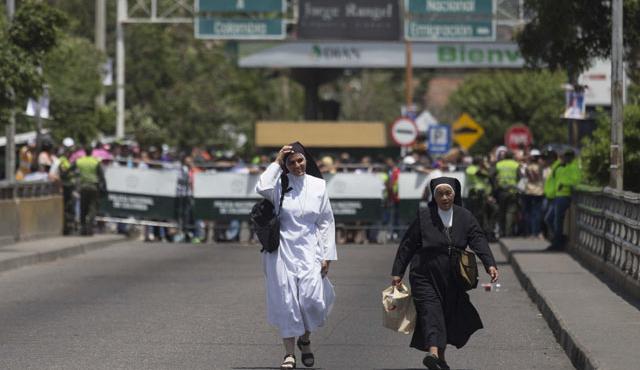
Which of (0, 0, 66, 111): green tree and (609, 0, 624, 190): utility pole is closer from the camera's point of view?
(609, 0, 624, 190): utility pole

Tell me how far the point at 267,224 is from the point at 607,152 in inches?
580

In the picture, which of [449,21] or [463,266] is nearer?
[463,266]

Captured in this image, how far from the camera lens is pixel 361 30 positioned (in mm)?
48562

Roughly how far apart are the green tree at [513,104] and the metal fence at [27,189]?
37.7 m

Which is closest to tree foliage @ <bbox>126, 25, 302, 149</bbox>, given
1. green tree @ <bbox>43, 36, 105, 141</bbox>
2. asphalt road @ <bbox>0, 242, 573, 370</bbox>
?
green tree @ <bbox>43, 36, 105, 141</bbox>

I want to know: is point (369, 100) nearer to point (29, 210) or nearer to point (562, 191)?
point (29, 210)

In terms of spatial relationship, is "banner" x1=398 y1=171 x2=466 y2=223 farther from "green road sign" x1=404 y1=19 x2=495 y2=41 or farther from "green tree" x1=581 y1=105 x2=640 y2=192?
"green road sign" x1=404 y1=19 x2=495 y2=41

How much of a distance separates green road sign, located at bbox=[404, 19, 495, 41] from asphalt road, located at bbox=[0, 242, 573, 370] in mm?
20681

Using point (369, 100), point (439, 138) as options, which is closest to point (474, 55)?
point (439, 138)

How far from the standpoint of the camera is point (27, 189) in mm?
27641

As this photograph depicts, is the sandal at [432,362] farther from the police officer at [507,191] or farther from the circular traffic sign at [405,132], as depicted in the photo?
the circular traffic sign at [405,132]

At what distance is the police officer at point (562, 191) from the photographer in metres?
25.7

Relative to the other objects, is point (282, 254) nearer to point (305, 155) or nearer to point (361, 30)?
point (305, 155)

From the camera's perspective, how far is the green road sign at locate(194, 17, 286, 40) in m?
45.0
